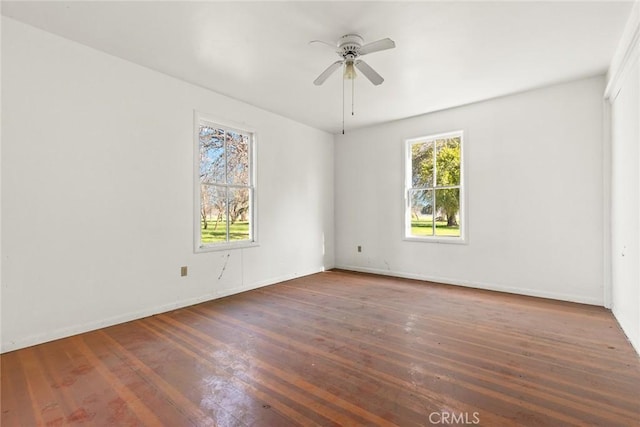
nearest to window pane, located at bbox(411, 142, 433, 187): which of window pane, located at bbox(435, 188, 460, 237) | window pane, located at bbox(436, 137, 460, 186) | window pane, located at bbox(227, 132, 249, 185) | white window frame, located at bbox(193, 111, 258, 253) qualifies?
window pane, located at bbox(436, 137, 460, 186)

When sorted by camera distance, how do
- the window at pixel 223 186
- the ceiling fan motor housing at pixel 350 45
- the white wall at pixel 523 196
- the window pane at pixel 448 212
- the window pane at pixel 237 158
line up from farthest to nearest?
1. the window pane at pixel 448 212
2. the window pane at pixel 237 158
3. the window at pixel 223 186
4. the white wall at pixel 523 196
5. the ceiling fan motor housing at pixel 350 45

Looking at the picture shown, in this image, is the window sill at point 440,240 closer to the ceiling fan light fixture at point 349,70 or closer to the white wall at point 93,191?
the white wall at point 93,191

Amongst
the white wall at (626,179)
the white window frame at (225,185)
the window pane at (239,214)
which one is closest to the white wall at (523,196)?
the white wall at (626,179)

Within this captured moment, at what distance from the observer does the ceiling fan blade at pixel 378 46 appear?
2371mm

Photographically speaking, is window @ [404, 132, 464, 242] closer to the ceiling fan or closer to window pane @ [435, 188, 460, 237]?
window pane @ [435, 188, 460, 237]

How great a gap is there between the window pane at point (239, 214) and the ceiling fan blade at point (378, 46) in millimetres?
2588

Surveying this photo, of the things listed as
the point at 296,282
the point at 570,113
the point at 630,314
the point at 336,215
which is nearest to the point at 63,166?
the point at 296,282

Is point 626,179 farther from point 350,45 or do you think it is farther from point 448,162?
point 350,45

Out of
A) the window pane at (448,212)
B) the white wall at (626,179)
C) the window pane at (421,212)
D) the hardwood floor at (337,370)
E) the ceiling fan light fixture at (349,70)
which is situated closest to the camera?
the hardwood floor at (337,370)

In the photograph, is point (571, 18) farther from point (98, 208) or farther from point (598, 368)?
point (98, 208)

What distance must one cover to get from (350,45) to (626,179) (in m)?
2.81

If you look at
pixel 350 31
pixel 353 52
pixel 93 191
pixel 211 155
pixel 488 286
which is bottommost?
pixel 488 286

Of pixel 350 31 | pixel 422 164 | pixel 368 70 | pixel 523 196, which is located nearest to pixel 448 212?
pixel 422 164

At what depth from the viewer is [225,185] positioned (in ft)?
13.8
